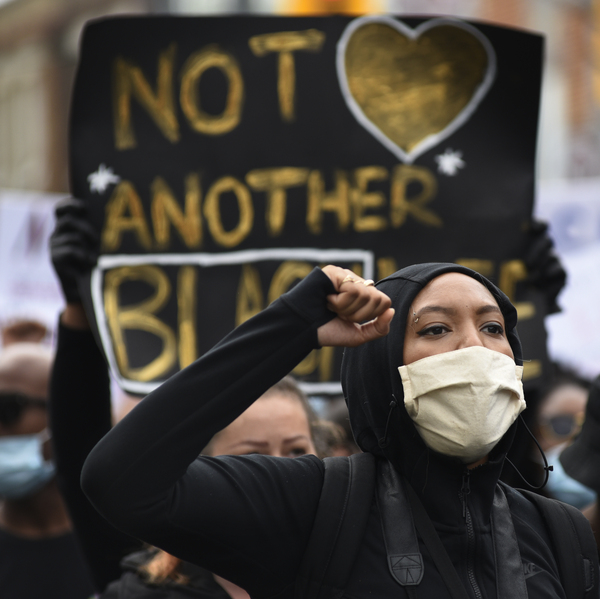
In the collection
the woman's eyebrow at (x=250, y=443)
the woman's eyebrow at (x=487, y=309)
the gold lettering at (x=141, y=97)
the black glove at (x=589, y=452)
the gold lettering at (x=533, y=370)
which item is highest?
the gold lettering at (x=141, y=97)

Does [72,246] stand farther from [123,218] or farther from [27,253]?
[27,253]

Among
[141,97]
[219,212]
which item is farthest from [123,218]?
[141,97]

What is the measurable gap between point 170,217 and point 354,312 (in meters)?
1.79

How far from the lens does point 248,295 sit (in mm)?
3400

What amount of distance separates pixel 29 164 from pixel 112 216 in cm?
1138

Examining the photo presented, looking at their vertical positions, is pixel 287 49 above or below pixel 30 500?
above

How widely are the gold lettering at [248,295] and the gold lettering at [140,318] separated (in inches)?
9.7

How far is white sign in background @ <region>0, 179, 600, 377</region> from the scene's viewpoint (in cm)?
581

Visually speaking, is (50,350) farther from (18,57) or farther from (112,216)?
(18,57)

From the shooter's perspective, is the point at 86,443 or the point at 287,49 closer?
the point at 86,443

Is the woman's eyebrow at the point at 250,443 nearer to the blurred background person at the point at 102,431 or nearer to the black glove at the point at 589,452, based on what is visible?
the blurred background person at the point at 102,431

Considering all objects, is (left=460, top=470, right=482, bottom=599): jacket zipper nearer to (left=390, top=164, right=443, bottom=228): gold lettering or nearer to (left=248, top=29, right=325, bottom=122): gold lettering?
(left=390, top=164, right=443, bottom=228): gold lettering

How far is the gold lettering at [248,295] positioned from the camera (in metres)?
3.38

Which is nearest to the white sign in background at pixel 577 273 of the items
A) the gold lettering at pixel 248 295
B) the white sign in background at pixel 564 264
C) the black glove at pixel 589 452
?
the white sign in background at pixel 564 264
